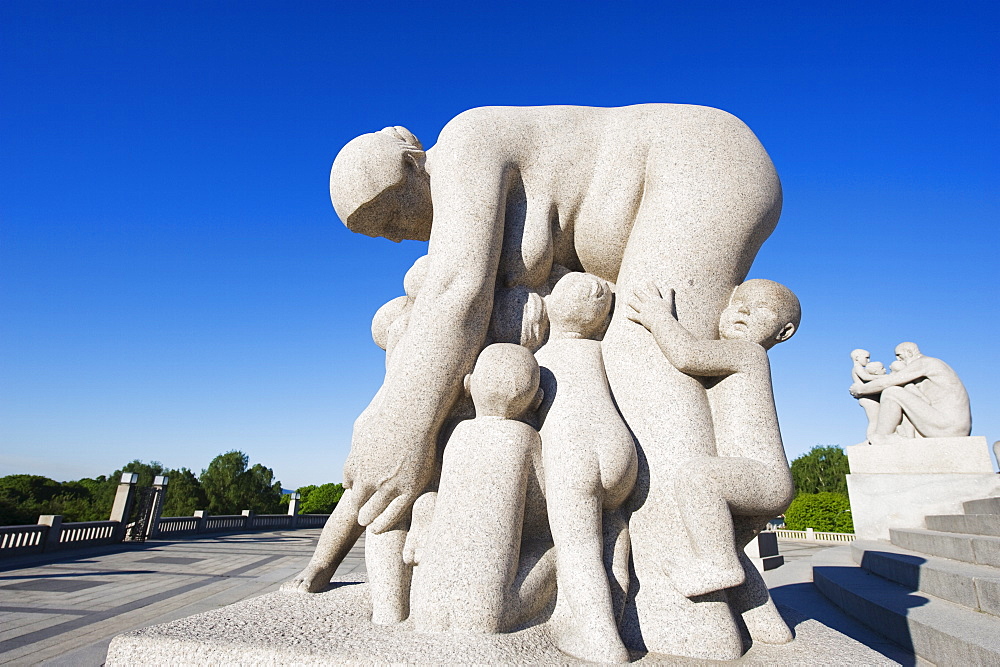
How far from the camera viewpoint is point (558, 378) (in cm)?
266

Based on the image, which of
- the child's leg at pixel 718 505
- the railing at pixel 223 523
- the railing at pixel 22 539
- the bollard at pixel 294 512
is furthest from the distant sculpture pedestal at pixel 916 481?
the bollard at pixel 294 512

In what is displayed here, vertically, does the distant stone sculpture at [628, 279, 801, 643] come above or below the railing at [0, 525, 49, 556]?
above

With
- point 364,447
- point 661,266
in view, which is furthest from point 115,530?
point 661,266

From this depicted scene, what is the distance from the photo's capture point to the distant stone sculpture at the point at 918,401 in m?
10.1

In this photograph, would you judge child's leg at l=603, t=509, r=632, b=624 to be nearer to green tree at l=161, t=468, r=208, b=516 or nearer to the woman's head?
the woman's head

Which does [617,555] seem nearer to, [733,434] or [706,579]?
[706,579]

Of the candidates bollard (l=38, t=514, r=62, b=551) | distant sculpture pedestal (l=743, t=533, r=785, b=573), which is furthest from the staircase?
bollard (l=38, t=514, r=62, b=551)

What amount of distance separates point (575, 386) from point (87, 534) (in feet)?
58.5

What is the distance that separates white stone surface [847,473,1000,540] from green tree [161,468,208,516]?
33726 mm

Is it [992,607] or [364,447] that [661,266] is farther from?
[992,607]

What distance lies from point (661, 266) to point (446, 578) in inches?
70.4

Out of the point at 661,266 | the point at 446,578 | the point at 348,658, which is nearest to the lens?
the point at 348,658

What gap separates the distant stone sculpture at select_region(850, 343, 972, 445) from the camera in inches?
397

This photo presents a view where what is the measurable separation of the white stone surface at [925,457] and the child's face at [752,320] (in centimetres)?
963
